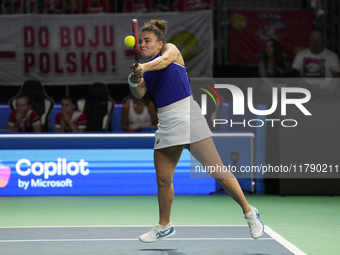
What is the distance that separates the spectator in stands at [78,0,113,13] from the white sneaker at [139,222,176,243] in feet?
20.0

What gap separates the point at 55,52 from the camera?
9195mm

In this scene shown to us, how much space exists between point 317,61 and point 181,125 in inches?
188

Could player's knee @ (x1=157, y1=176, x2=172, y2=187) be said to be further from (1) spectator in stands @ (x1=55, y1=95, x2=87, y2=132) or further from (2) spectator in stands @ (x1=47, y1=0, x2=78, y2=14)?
(2) spectator in stands @ (x1=47, y1=0, x2=78, y2=14)

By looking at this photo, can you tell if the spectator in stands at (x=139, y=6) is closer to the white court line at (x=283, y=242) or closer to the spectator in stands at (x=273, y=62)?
the spectator in stands at (x=273, y=62)

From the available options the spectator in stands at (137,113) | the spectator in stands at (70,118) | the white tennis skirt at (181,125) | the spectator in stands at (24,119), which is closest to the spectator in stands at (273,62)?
the spectator in stands at (137,113)

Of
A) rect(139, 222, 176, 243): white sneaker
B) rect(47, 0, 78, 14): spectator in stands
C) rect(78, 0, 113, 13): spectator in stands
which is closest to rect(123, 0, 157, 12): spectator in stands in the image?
rect(78, 0, 113, 13): spectator in stands

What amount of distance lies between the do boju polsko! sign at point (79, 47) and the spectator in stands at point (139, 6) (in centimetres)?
19

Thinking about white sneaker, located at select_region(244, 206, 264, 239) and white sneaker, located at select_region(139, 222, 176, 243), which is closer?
white sneaker, located at select_region(244, 206, 264, 239)

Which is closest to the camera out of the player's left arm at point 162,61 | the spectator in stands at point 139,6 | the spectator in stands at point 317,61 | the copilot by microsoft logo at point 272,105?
the player's left arm at point 162,61

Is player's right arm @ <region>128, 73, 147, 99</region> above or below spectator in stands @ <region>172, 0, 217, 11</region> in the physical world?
below

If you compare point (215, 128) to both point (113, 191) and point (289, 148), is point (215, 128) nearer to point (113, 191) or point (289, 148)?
point (289, 148)

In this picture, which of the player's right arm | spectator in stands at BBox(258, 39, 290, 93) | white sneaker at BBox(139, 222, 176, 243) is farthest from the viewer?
spectator in stands at BBox(258, 39, 290, 93)

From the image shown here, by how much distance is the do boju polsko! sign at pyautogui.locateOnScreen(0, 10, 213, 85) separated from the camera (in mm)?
9102

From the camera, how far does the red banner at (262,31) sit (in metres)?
9.05
